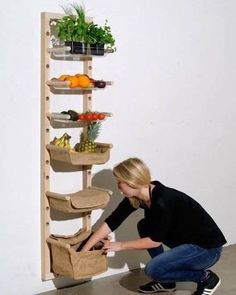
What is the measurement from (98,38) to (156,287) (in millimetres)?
1310

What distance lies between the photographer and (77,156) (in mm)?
2607

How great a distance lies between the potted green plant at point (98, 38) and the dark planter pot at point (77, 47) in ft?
0.11

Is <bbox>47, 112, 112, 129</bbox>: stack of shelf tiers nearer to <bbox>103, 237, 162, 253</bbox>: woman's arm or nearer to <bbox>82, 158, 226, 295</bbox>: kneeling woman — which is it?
<bbox>82, 158, 226, 295</bbox>: kneeling woman

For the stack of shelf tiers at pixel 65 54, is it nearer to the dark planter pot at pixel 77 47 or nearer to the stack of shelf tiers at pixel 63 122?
the dark planter pot at pixel 77 47

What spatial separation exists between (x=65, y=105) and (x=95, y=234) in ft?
2.18

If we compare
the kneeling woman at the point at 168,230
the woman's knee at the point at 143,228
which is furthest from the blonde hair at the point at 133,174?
the woman's knee at the point at 143,228

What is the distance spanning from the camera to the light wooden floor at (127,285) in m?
2.83

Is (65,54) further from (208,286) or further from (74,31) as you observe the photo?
(208,286)

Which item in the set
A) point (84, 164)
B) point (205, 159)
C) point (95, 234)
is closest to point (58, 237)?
point (95, 234)

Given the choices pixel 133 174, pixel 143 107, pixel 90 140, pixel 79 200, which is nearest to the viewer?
pixel 133 174

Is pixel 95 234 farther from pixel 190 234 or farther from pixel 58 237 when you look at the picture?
pixel 190 234

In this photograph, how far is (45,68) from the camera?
263cm

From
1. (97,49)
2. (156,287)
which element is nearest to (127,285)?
(156,287)

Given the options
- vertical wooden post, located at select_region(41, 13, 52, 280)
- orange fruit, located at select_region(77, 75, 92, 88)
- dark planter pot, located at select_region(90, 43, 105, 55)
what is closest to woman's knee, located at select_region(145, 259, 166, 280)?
vertical wooden post, located at select_region(41, 13, 52, 280)
